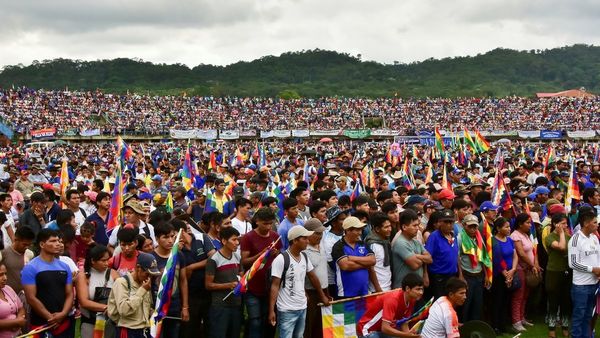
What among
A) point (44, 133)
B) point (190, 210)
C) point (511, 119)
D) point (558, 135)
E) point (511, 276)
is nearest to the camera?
point (511, 276)

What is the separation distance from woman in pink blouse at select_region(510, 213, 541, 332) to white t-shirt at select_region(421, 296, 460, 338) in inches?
112

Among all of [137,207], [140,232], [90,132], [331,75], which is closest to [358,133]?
[90,132]

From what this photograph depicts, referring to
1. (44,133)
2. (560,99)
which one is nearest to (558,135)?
(560,99)

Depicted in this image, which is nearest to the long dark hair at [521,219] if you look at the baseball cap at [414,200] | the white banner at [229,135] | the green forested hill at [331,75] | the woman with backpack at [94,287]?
the baseball cap at [414,200]

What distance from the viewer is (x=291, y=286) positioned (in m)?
6.63

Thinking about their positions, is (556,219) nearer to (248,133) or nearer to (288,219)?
(288,219)

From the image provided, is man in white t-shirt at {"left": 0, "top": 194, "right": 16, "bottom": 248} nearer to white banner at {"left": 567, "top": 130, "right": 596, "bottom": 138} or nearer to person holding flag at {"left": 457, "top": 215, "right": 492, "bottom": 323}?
person holding flag at {"left": 457, "top": 215, "right": 492, "bottom": 323}

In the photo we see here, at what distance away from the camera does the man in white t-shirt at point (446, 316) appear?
589 centimetres

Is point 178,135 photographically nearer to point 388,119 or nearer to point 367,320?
point 388,119

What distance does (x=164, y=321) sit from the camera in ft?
20.8

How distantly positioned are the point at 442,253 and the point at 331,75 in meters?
145

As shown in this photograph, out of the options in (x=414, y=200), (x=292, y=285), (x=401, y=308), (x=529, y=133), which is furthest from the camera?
(x=529, y=133)

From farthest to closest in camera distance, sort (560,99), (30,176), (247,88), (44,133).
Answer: (247,88) < (560,99) < (44,133) < (30,176)

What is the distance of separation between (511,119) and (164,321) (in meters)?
66.6
